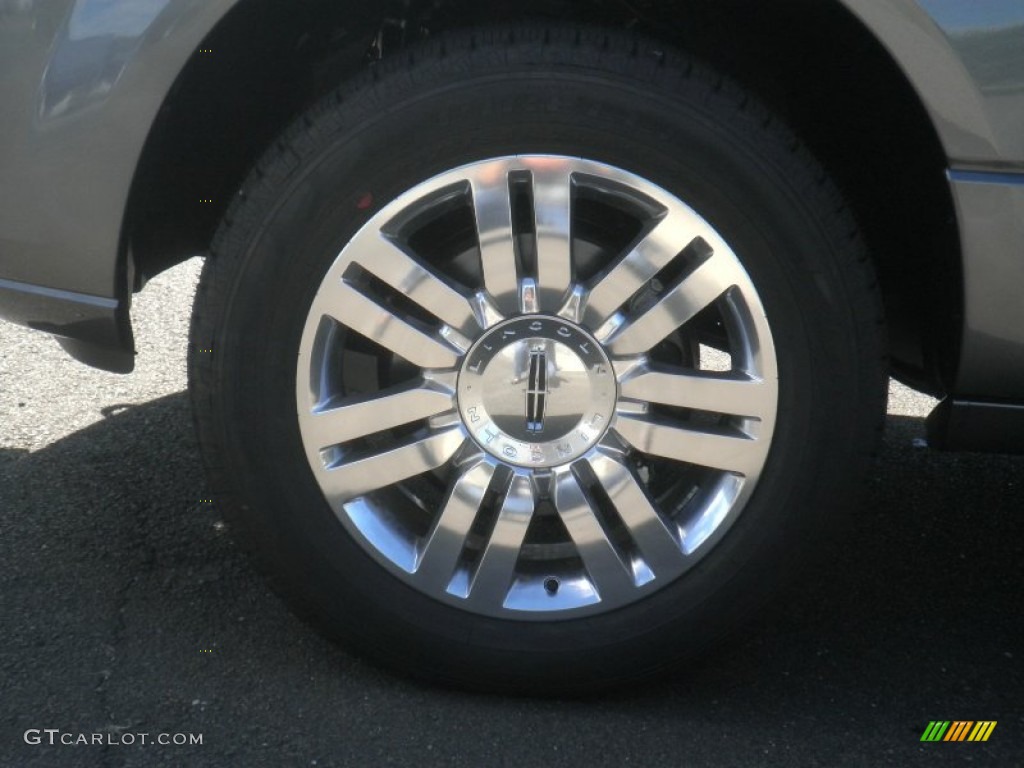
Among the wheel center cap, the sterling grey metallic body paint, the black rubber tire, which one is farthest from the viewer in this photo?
the wheel center cap

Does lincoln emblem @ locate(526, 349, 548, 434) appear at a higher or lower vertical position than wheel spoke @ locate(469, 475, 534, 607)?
higher

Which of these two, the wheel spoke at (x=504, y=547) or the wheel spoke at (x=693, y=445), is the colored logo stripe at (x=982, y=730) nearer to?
the wheel spoke at (x=693, y=445)

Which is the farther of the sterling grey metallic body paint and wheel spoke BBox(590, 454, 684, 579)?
wheel spoke BBox(590, 454, 684, 579)

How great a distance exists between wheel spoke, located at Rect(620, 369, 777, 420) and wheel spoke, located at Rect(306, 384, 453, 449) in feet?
1.04

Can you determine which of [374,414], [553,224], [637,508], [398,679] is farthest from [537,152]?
[398,679]

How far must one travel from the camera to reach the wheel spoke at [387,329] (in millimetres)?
1960

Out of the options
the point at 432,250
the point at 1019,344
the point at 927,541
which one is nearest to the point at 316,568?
the point at 432,250

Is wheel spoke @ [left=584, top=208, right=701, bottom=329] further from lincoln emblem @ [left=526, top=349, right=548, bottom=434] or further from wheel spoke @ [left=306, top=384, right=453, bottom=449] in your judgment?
wheel spoke @ [left=306, top=384, right=453, bottom=449]

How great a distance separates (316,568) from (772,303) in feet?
2.88

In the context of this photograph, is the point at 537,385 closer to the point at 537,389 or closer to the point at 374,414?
the point at 537,389

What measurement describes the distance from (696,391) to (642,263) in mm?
235

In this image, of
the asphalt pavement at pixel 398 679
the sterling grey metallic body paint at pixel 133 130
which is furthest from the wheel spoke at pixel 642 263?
the asphalt pavement at pixel 398 679

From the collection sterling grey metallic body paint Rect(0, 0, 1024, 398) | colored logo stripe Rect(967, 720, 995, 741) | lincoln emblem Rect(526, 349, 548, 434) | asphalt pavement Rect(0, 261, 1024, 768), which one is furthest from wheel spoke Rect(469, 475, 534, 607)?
colored logo stripe Rect(967, 720, 995, 741)

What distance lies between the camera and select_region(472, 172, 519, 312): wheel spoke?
1930 mm
